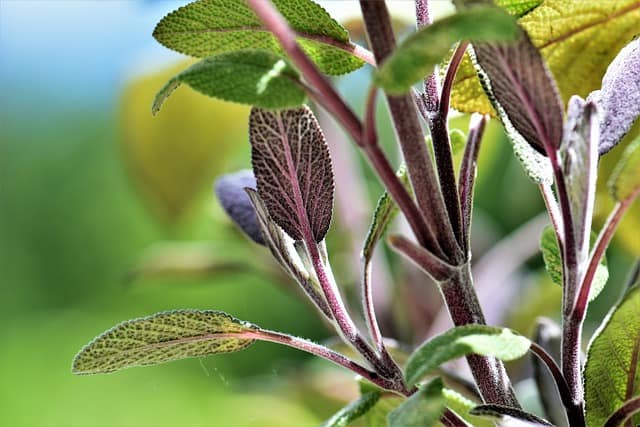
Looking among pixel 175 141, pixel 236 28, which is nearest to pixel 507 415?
pixel 236 28

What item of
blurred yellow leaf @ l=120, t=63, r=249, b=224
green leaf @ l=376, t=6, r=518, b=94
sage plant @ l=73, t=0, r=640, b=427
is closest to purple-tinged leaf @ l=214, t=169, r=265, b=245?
sage plant @ l=73, t=0, r=640, b=427

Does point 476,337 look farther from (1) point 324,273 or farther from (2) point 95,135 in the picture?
(2) point 95,135

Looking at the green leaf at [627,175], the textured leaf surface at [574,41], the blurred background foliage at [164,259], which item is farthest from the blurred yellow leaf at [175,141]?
the green leaf at [627,175]

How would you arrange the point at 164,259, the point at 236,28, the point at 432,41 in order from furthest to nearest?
the point at 164,259 < the point at 236,28 < the point at 432,41

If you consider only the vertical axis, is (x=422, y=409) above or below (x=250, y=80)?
below

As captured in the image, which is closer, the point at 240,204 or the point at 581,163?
the point at 581,163

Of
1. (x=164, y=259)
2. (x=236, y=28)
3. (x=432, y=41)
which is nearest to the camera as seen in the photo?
(x=432, y=41)

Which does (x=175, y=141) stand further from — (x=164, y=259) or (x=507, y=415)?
(x=507, y=415)
